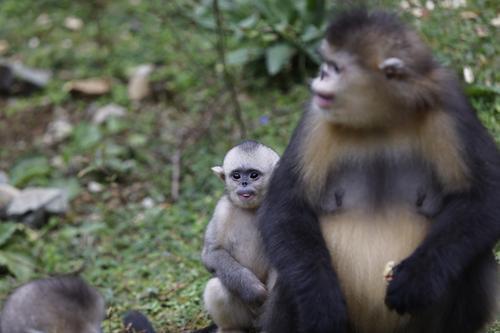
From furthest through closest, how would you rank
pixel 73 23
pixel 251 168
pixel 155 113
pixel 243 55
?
pixel 73 23 < pixel 155 113 < pixel 243 55 < pixel 251 168

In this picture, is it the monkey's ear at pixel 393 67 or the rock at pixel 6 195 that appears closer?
the monkey's ear at pixel 393 67

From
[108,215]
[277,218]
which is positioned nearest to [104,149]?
[108,215]

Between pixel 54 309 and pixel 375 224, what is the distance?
5.33 feet

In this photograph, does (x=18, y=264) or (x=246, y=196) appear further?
(x=18, y=264)

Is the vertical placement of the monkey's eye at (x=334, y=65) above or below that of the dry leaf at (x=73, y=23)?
above

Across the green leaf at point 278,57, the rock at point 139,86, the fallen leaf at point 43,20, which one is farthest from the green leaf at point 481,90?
the fallen leaf at point 43,20

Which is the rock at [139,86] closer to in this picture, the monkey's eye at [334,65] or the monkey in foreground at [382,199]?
the monkey in foreground at [382,199]

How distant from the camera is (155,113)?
30.0 ft

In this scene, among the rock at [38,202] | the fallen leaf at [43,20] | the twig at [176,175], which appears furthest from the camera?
the fallen leaf at [43,20]

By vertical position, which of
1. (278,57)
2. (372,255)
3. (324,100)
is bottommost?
(278,57)

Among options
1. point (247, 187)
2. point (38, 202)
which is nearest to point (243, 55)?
point (38, 202)

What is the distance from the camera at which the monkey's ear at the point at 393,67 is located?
377 cm

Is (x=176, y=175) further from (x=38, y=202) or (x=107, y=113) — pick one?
(x=107, y=113)

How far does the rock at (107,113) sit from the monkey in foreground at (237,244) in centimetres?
439
